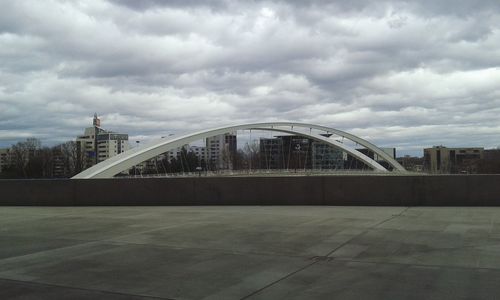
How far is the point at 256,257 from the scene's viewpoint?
7.31 meters

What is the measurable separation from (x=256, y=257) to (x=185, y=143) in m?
37.4

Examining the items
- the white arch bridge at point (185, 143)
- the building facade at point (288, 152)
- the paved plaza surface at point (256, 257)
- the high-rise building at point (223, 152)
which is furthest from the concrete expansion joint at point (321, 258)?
the building facade at point (288, 152)

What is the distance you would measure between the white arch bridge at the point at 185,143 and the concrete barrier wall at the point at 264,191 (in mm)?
8652

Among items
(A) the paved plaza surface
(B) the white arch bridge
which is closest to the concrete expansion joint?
(A) the paved plaza surface

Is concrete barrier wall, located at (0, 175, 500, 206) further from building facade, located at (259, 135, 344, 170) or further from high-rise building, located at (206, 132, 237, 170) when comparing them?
building facade, located at (259, 135, 344, 170)

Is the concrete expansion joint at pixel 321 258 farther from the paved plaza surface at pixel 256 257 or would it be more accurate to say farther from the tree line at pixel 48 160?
the tree line at pixel 48 160

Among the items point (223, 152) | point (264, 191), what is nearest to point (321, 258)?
point (264, 191)

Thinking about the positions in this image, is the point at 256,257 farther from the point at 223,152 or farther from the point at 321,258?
the point at 223,152

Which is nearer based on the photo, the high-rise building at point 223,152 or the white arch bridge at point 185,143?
the white arch bridge at point 185,143

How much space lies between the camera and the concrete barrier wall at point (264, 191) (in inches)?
589

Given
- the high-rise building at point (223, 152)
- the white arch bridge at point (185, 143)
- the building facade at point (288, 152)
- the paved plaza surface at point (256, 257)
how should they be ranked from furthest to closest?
the high-rise building at point (223, 152) → the building facade at point (288, 152) → the white arch bridge at point (185, 143) → the paved plaza surface at point (256, 257)

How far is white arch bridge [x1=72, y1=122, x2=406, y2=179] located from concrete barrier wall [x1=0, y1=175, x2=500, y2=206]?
865cm

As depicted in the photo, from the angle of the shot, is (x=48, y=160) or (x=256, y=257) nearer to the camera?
(x=256, y=257)

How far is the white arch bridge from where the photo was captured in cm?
3462
